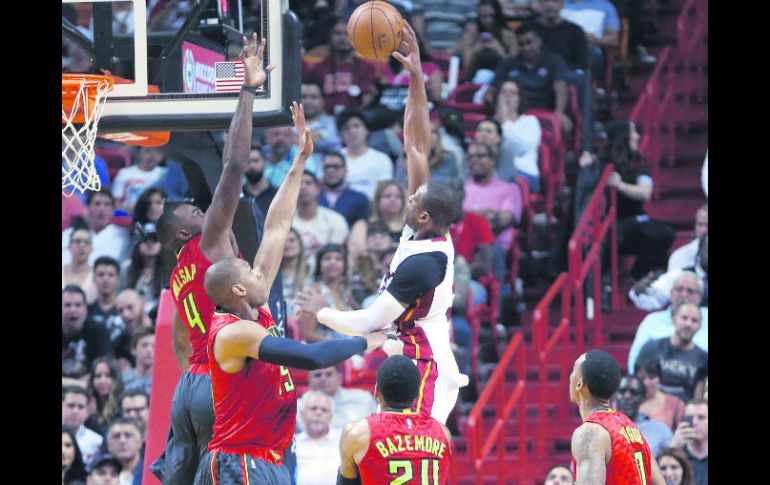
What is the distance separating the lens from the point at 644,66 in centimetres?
1337

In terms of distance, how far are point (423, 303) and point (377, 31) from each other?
1.42 m

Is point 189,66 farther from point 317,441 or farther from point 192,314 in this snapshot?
point 317,441

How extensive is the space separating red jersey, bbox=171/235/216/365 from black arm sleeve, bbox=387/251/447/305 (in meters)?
0.91

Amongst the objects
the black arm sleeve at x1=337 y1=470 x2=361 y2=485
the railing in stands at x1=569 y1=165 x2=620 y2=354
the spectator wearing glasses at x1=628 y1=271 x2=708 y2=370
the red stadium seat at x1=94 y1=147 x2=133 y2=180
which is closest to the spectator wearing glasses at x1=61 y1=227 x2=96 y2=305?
the red stadium seat at x1=94 y1=147 x2=133 y2=180

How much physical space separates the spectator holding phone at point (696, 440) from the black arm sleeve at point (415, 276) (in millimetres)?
3477

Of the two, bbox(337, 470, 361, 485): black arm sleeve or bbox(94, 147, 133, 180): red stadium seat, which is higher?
bbox(94, 147, 133, 180): red stadium seat

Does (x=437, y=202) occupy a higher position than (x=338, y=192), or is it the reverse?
(x=437, y=202)

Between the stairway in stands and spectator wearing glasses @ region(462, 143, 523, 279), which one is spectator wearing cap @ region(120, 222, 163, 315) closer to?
spectator wearing glasses @ region(462, 143, 523, 279)

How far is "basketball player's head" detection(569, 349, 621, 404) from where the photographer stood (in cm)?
579

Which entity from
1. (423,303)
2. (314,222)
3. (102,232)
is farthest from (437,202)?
(102,232)

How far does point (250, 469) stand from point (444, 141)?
242 inches

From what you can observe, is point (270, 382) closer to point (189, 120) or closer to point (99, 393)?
point (189, 120)

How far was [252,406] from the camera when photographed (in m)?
5.81

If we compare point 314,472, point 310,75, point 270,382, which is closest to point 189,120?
point 270,382
